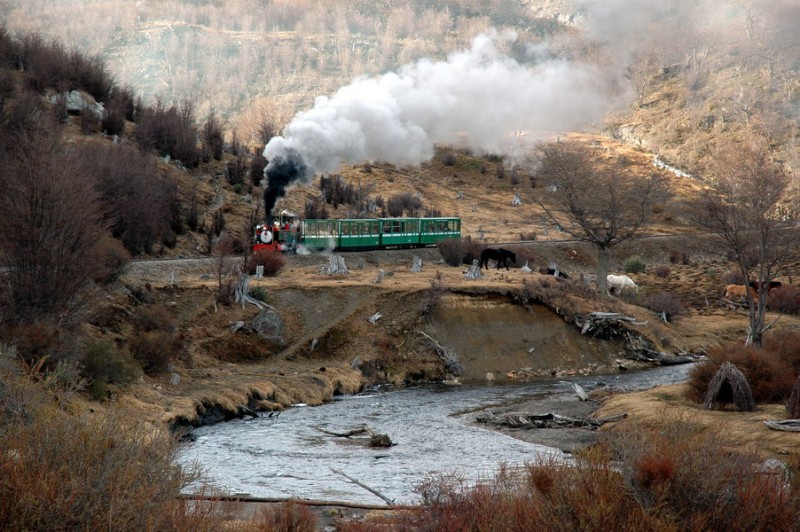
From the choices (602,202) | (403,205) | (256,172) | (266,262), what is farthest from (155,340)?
(403,205)

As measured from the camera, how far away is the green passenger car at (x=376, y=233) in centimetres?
6253

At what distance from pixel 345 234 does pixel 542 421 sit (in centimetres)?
3214

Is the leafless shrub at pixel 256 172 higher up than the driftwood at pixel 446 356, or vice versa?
the leafless shrub at pixel 256 172

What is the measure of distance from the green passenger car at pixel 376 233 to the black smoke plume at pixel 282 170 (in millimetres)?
4676

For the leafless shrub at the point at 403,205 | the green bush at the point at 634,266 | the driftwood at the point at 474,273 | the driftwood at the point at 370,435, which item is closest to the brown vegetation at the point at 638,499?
the driftwood at the point at 370,435

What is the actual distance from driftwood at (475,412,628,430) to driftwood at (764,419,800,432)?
651 centimetres

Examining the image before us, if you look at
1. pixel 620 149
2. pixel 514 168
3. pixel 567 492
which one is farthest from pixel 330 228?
pixel 620 149

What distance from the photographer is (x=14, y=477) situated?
11.5 metres

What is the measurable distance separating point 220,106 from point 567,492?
161 metres

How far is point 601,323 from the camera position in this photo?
53.5 m

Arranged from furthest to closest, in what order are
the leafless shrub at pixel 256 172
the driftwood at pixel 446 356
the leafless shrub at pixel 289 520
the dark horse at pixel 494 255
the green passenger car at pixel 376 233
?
the leafless shrub at pixel 256 172 → the dark horse at pixel 494 255 → the green passenger car at pixel 376 233 → the driftwood at pixel 446 356 → the leafless shrub at pixel 289 520

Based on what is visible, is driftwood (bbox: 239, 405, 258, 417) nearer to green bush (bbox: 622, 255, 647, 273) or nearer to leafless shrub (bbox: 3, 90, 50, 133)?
leafless shrub (bbox: 3, 90, 50, 133)

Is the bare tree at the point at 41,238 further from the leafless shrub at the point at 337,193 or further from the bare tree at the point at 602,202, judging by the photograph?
the leafless shrub at the point at 337,193

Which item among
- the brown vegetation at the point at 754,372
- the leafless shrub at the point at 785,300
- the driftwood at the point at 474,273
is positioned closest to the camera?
the brown vegetation at the point at 754,372
